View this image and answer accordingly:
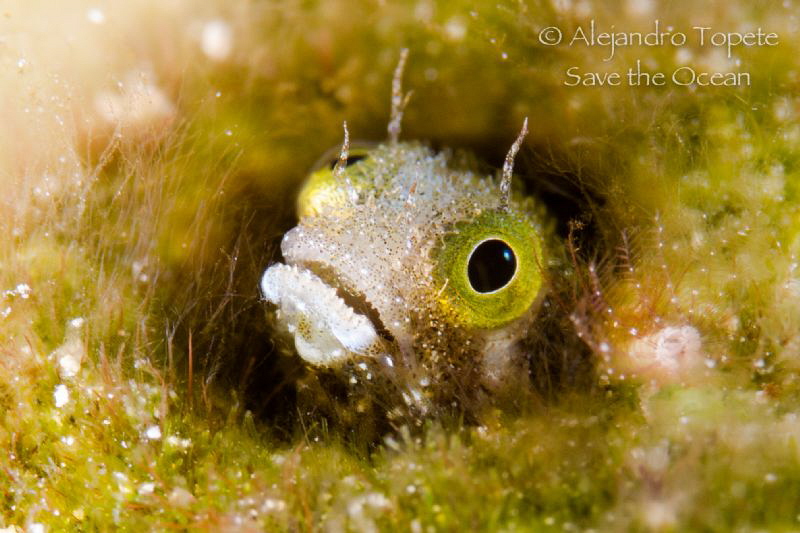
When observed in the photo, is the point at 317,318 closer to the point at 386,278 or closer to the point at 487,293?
the point at 386,278

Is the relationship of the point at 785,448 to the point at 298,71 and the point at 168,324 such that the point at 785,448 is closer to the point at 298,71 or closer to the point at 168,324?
the point at 168,324

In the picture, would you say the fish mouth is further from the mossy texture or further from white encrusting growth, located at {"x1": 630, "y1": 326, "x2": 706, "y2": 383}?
white encrusting growth, located at {"x1": 630, "y1": 326, "x2": 706, "y2": 383}

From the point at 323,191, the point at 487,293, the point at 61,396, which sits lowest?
the point at 61,396

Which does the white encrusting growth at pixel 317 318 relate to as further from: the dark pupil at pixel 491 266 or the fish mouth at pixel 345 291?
the dark pupil at pixel 491 266

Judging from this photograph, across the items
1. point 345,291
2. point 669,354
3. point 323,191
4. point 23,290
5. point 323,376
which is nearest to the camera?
point 669,354

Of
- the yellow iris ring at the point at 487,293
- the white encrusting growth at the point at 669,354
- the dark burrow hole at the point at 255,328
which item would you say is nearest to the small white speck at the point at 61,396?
the dark burrow hole at the point at 255,328

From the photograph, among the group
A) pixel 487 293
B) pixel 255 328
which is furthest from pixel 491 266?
pixel 255 328

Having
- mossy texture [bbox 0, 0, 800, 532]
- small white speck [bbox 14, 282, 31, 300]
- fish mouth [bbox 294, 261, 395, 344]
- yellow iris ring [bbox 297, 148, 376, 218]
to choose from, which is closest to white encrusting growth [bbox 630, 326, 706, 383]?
mossy texture [bbox 0, 0, 800, 532]
